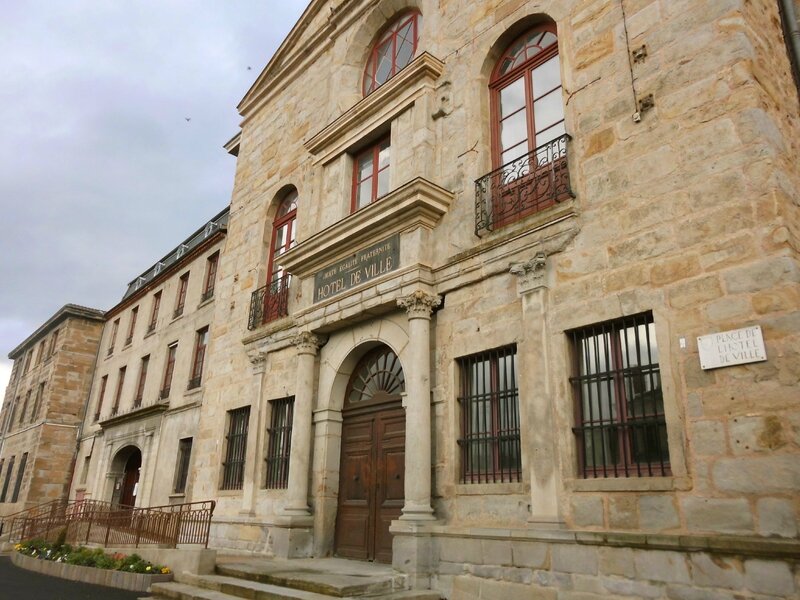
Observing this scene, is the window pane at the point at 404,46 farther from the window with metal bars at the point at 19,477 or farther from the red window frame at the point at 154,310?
the window with metal bars at the point at 19,477

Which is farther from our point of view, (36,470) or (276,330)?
(36,470)

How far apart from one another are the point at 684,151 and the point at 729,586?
3647 mm

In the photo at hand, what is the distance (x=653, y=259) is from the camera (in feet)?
18.9

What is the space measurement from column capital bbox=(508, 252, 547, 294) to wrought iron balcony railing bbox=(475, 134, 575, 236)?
0.64 m

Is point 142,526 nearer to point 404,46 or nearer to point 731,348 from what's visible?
point 404,46

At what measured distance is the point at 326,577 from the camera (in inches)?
260

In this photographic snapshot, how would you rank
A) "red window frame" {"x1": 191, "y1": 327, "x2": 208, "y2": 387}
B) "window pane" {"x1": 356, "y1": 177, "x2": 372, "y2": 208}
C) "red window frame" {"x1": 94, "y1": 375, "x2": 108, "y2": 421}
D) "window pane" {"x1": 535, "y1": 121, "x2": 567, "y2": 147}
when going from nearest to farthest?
"window pane" {"x1": 535, "y1": 121, "x2": 567, "y2": 147} < "window pane" {"x1": 356, "y1": 177, "x2": 372, "y2": 208} < "red window frame" {"x1": 191, "y1": 327, "x2": 208, "y2": 387} < "red window frame" {"x1": 94, "y1": 375, "x2": 108, "y2": 421}

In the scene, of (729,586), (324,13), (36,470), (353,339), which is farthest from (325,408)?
(36,470)

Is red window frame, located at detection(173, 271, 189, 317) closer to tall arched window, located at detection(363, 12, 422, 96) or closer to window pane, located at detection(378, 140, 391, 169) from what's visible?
tall arched window, located at detection(363, 12, 422, 96)

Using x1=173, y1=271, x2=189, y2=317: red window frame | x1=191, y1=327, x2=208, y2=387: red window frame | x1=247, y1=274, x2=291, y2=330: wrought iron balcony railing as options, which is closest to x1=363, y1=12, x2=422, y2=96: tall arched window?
x1=247, y1=274, x2=291, y2=330: wrought iron balcony railing

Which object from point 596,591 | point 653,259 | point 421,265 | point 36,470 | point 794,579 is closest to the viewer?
point 794,579

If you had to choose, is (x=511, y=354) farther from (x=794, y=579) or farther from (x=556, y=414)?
(x=794, y=579)

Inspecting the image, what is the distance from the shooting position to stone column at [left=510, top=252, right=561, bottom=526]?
5945mm

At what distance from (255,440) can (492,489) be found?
495 centimetres
